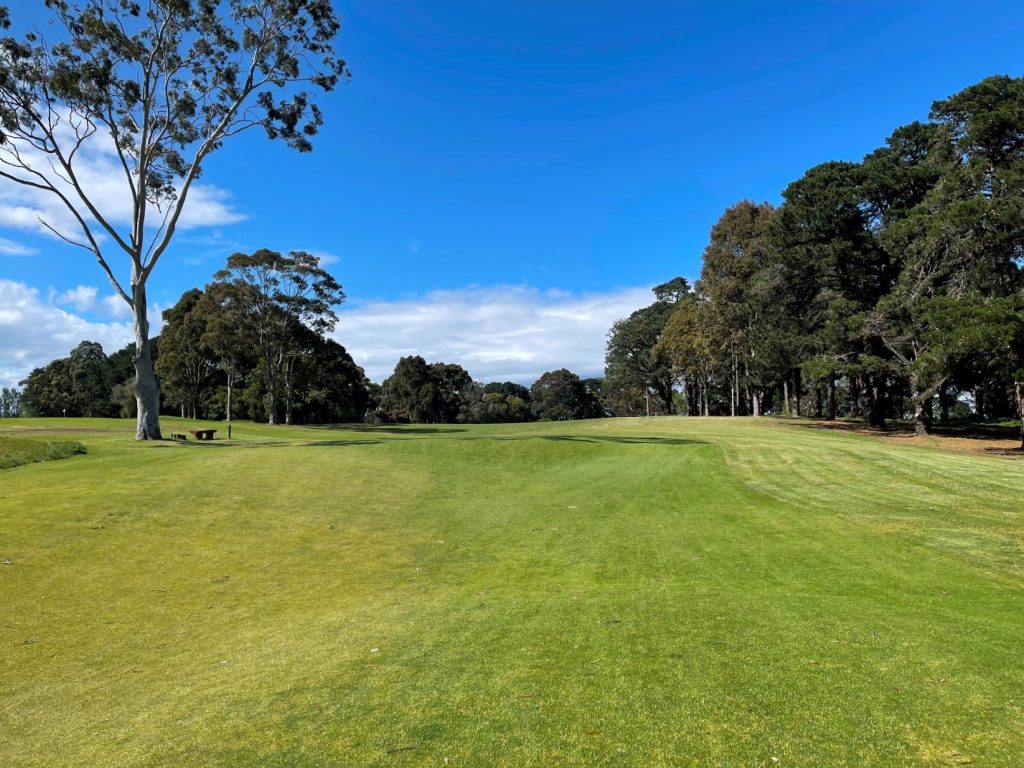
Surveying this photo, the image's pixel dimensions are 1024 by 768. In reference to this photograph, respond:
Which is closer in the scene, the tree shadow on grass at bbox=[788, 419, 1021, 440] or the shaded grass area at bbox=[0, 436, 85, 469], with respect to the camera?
the shaded grass area at bbox=[0, 436, 85, 469]

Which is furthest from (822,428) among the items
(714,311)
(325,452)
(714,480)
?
(325,452)

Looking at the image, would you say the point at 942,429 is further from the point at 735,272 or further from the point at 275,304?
the point at 275,304

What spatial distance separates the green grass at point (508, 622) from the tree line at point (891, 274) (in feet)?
45.3

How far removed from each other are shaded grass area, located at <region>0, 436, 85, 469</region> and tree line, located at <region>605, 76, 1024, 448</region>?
3678cm

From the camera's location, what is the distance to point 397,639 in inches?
273

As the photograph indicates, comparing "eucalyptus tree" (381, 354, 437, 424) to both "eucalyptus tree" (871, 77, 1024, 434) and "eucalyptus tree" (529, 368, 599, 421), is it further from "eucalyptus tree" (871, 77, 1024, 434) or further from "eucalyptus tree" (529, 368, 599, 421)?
"eucalyptus tree" (871, 77, 1024, 434)

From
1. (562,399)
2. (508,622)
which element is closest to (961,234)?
(508,622)

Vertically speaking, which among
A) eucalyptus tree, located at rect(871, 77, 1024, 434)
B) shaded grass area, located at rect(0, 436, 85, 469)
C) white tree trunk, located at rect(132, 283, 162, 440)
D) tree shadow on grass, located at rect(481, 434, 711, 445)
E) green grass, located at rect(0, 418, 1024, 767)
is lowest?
green grass, located at rect(0, 418, 1024, 767)

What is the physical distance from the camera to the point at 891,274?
131 ft

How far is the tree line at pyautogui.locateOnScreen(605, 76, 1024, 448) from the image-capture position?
27.5 meters

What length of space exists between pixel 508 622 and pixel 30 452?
859 inches

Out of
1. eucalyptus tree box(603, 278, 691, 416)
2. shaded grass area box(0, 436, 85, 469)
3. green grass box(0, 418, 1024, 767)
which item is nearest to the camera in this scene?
green grass box(0, 418, 1024, 767)

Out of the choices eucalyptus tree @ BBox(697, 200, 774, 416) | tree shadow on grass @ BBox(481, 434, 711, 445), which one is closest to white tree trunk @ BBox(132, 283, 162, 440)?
tree shadow on grass @ BBox(481, 434, 711, 445)

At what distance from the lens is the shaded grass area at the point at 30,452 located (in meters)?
19.6
